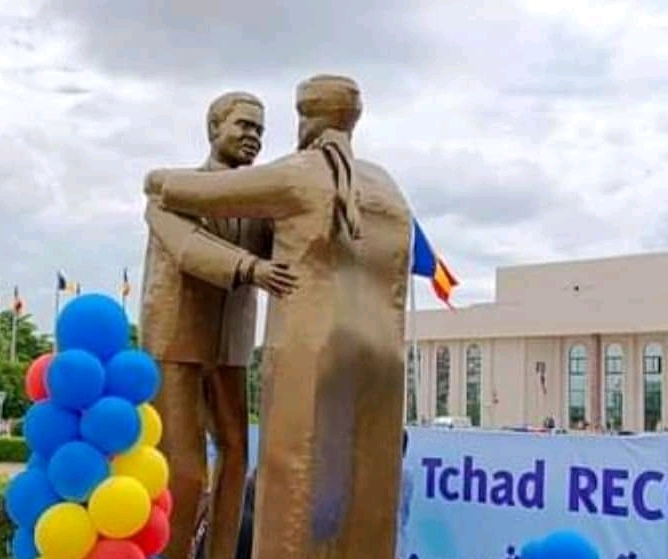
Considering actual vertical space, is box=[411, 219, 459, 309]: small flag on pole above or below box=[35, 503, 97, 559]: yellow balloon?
above

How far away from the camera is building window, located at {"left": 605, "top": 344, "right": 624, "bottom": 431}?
45.9 m

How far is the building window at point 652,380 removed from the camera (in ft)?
146

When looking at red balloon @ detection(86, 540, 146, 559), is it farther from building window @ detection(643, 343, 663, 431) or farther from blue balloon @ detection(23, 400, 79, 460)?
building window @ detection(643, 343, 663, 431)

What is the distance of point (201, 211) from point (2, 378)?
A: 35.5 meters

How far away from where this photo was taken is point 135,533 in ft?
11.7

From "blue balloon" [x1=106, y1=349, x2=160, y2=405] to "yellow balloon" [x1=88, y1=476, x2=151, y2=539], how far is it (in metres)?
0.23

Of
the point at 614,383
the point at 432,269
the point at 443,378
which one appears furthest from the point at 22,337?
the point at 432,269

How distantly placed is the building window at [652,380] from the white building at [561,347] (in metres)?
0.03

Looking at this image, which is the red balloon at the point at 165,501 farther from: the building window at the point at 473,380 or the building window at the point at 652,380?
the building window at the point at 473,380

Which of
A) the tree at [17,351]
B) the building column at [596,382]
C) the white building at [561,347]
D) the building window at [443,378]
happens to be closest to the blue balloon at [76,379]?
the tree at [17,351]

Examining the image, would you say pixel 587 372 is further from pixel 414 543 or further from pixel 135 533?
pixel 135 533

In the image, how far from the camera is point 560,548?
288cm

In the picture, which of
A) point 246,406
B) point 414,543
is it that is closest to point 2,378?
point 414,543

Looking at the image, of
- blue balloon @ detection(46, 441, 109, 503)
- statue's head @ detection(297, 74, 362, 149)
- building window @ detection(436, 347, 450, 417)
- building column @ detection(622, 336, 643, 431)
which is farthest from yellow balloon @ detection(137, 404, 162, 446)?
building window @ detection(436, 347, 450, 417)
